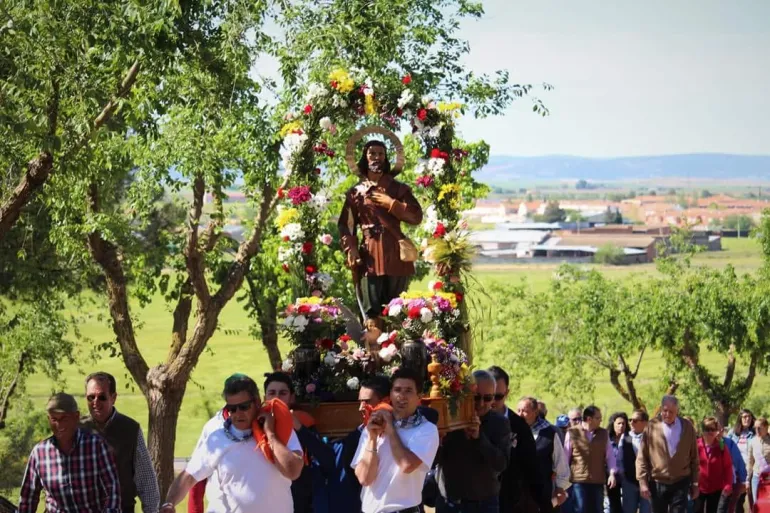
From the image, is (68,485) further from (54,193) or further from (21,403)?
(21,403)

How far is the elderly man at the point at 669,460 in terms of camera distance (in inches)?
609

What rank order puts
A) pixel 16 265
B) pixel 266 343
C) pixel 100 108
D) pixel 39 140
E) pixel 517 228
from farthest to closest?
1. pixel 517 228
2. pixel 266 343
3. pixel 16 265
4. pixel 100 108
5. pixel 39 140

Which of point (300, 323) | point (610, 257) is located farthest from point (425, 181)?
point (610, 257)

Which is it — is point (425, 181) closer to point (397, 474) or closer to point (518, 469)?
point (518, 469)

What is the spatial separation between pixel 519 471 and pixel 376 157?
3418 mm

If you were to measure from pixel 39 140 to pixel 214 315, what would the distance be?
9534mm

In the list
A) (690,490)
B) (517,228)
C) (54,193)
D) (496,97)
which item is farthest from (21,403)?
(517,228)

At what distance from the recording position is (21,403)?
3175 centimetres

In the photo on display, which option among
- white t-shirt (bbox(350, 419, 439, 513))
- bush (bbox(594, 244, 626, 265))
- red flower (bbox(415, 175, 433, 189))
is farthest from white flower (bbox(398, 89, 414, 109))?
bush (bbox(594, 244, 626, 265))

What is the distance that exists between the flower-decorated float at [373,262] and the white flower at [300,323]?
12mm

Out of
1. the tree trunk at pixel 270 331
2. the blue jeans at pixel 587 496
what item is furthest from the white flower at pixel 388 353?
the tree trunk at pixel 270 331

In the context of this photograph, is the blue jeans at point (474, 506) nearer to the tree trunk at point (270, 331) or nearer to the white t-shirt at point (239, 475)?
the white t-shirt at point (239, 475)

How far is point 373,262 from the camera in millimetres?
13102

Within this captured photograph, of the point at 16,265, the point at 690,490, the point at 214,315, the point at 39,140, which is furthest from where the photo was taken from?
the point at 16,265
